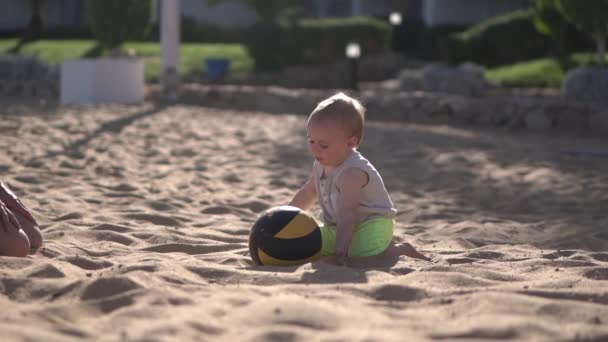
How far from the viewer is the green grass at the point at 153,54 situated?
61.9 ft

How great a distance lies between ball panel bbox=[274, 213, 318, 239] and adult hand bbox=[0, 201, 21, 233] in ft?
4.16

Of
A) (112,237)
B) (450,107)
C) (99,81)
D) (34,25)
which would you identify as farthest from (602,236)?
(34,25)

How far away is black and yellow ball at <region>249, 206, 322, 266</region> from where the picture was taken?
4.15m

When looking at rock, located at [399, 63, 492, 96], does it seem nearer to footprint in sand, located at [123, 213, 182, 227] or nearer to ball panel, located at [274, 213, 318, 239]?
footprint in sand, located at [123, 213, 182, 227]

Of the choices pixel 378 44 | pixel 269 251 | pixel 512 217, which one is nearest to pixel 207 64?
pixel 378 44

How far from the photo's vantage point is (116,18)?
18812 millimetres

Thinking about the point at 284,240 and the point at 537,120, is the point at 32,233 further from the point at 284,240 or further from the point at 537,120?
the point at 537,120

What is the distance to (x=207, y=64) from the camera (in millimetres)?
17516

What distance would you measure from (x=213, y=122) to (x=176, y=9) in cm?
430

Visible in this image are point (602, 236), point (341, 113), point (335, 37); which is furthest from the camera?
point (335, 37)

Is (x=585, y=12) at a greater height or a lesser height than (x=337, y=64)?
greater

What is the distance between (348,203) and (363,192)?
182 millimetres

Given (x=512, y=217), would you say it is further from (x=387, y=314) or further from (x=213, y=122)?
(x=213, y=122)

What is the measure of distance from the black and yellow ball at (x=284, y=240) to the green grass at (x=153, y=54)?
13912 mm
